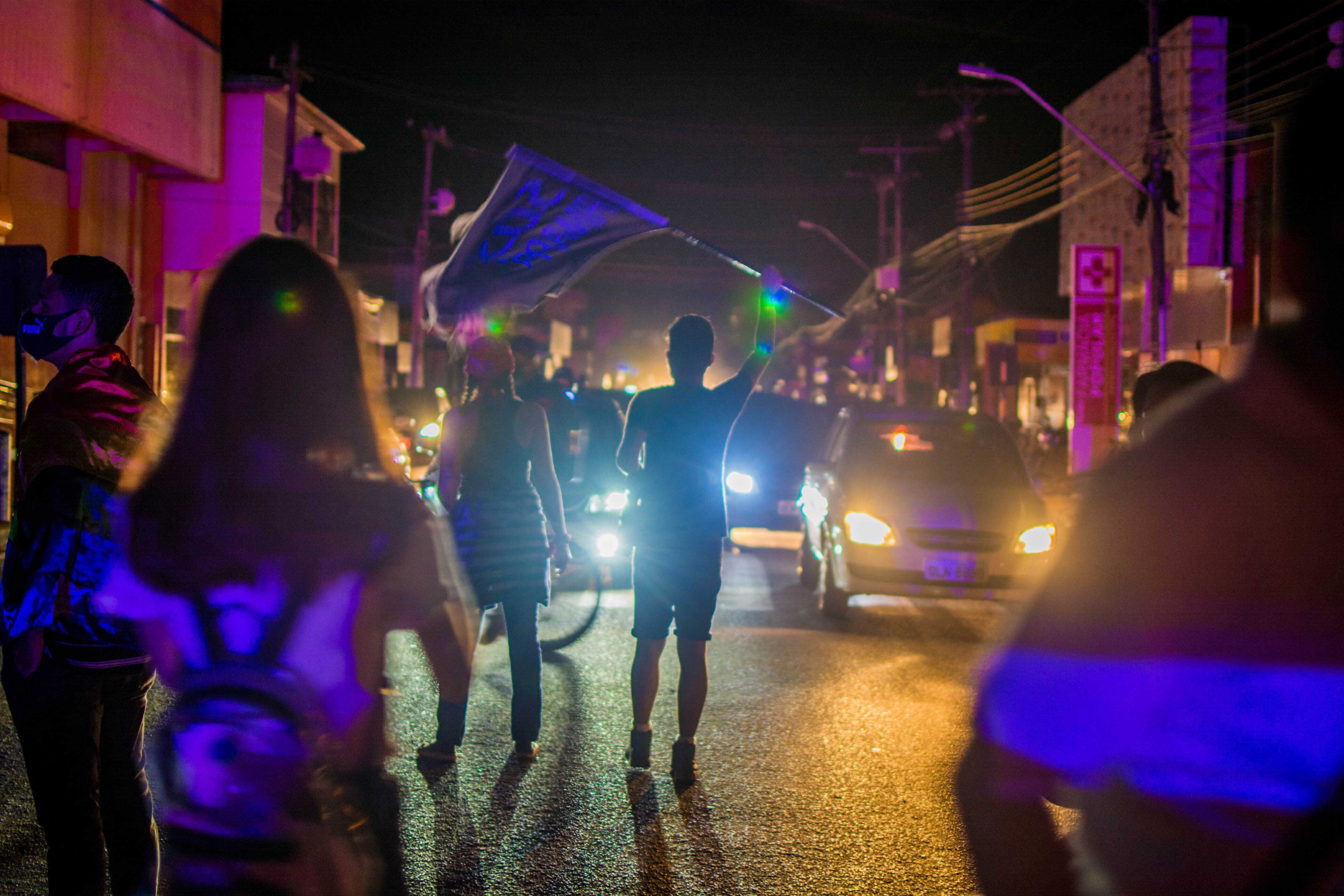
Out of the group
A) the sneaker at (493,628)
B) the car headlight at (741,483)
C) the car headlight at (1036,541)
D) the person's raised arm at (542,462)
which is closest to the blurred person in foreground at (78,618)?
the person's raised arm at (542,462)

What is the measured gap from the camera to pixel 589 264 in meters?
6.63

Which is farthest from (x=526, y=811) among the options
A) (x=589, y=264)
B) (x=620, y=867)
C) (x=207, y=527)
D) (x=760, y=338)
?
(x=589, y=264)

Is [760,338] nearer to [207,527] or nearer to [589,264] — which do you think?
[589,264]

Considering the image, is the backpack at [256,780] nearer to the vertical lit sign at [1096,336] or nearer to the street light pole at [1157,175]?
the street light pole at [1157,175]

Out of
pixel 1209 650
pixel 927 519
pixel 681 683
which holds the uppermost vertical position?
pixel 1209 650

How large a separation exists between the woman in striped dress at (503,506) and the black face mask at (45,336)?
234cm

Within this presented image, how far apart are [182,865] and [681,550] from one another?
3.04 m

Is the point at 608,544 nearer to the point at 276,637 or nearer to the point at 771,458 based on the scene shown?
the point at 771,458

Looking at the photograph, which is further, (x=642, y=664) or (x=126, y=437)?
(x=642, y=664)

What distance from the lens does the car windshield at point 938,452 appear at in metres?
9.01

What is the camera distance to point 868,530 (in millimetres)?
8383

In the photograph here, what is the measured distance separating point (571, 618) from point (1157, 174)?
56.8 ft

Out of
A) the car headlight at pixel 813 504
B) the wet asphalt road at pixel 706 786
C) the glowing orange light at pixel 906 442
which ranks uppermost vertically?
the glowing orange light at pixel 906 442

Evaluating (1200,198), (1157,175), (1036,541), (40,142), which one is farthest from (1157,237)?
(40,142)
